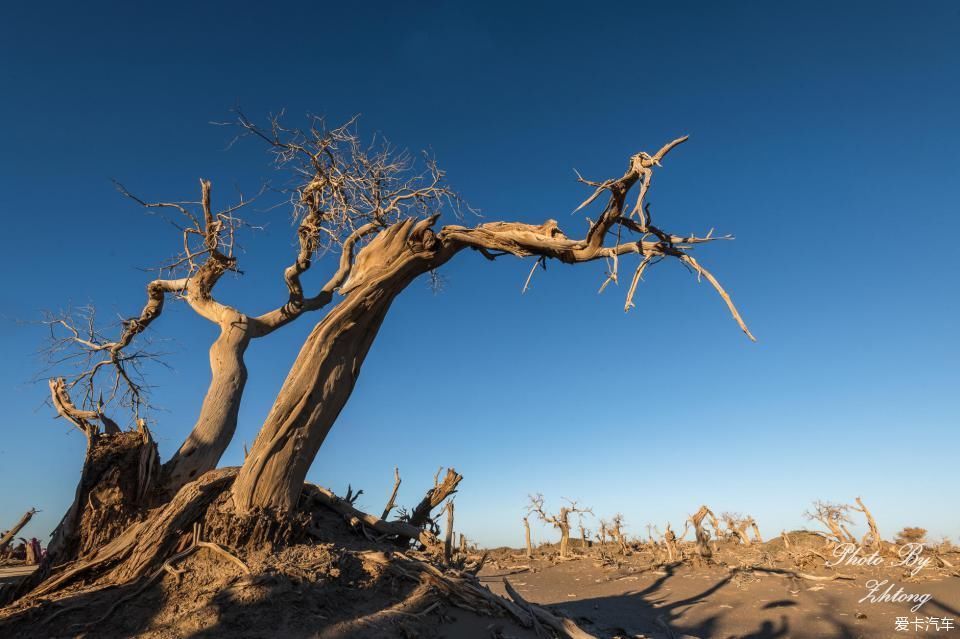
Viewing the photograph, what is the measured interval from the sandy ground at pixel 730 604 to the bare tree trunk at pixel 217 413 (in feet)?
16.2

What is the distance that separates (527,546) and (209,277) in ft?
65.5

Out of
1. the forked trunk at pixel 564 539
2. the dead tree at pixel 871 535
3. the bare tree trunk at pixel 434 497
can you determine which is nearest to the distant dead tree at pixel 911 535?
the dead tree at pixel 871 535

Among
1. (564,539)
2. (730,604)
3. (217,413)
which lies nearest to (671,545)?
(564,539)

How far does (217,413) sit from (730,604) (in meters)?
10.7

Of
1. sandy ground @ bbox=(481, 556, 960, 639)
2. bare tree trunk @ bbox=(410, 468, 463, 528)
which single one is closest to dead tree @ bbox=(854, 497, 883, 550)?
sandy ground @ bbox=(481, 556, 960, 639)

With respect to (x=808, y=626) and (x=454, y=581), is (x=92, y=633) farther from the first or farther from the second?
(x=808, y=626)

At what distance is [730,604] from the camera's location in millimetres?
11836

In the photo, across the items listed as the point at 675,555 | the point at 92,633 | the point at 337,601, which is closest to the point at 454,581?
the point at 337,601

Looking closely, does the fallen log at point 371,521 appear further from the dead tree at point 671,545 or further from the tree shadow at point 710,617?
the dead tree at point 671,545

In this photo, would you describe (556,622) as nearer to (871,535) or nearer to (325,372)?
(325,372)

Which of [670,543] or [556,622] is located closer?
[556,622]

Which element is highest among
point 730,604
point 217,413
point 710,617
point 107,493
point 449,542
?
point 217,413

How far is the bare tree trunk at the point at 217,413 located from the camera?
6.44 metres

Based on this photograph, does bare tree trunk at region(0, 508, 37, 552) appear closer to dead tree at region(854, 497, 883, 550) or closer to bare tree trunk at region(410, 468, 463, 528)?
bare tree trunk at region(410, 468, 463, 528)
